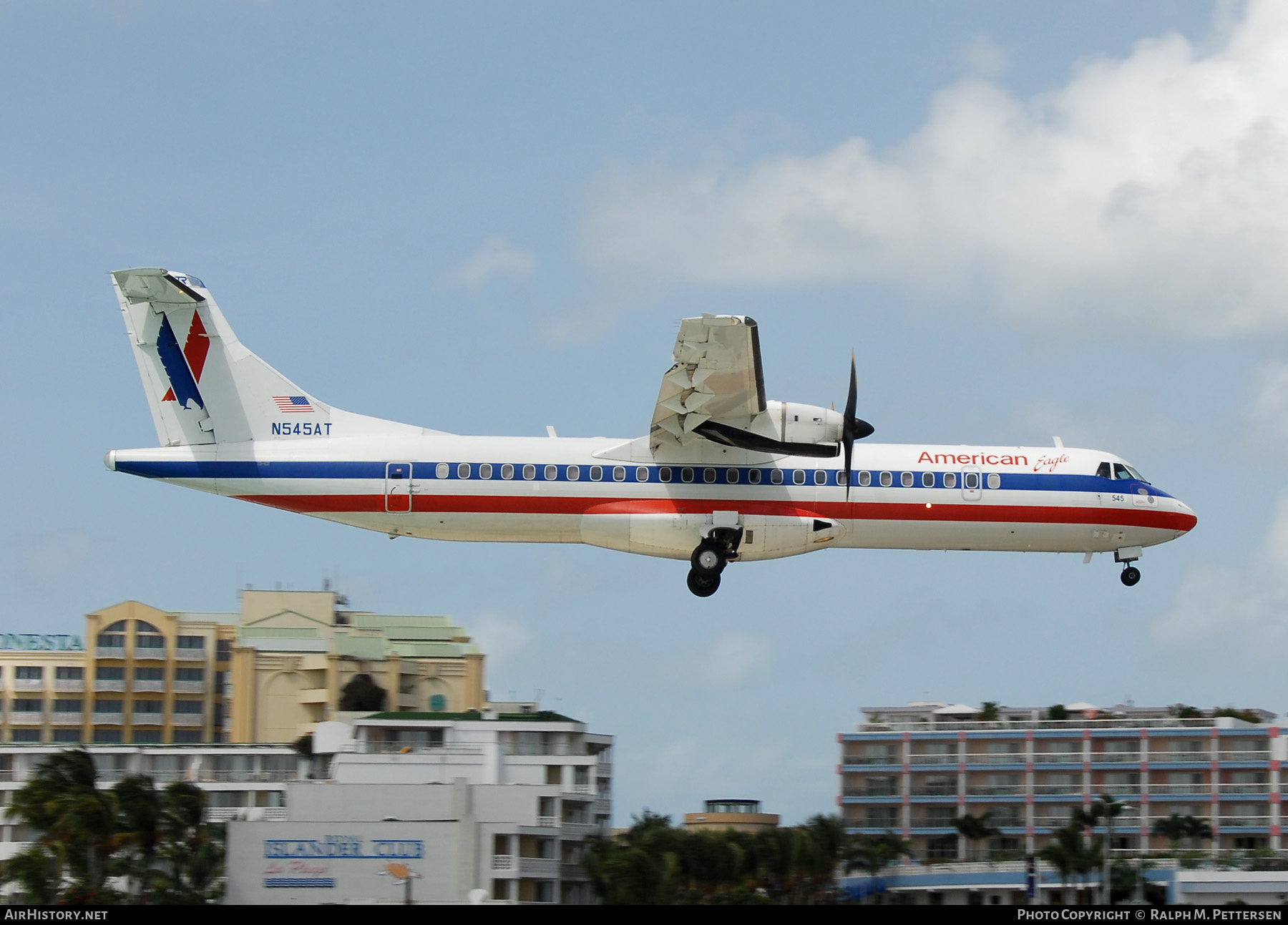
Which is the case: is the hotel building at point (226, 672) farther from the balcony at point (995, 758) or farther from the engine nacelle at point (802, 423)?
the engine nacelle at point (802, 423)

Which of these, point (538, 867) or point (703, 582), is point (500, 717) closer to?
point (538, 867)

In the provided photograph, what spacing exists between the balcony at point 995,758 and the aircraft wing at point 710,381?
2768 cm

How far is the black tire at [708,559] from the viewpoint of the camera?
27.0m

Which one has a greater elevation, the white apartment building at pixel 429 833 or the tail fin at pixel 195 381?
the tail fin at pixel 195 381

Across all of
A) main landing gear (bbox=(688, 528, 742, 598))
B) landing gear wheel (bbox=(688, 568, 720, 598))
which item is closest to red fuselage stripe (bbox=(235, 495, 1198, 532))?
main landing gear (bbox=(688, 528, 742, 598))

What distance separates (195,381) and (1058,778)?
109 ft

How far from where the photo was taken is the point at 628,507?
27.0 m

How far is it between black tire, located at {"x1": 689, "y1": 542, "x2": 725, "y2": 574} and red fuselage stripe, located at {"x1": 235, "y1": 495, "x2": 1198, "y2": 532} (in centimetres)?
65

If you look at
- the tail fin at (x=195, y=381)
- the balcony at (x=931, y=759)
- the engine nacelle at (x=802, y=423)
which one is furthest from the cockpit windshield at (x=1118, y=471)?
the balcony at (x=931, y=759)

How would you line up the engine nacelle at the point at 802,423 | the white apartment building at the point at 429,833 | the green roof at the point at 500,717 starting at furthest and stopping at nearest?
1. the green roof at the point at 500,717
2. the white apartment building at the point at 429,833
3. the engine nacelle at the point at 802,423

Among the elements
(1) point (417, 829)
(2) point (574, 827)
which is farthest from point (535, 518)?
(2) point (574, 827)

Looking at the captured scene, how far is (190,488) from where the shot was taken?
27250mm

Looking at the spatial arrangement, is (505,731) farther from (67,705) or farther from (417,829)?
(67,705)

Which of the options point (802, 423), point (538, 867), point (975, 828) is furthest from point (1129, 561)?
point (975, 828)
